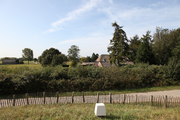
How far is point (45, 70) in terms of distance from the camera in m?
16.2

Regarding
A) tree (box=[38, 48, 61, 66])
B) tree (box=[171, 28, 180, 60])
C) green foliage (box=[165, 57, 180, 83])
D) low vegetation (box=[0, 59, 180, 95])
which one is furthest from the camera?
tree (box=[38, 48, 61, 66])

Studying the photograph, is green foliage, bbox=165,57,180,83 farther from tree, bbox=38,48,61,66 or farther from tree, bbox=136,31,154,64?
tree, bbox=38,48,61,66

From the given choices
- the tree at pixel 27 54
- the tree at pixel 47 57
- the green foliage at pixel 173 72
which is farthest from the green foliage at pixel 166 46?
the tree at pixel 27 54

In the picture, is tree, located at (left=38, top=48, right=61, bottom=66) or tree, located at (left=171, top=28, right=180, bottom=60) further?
tree, located at (left=38, top=48, right=61, bottom=66)

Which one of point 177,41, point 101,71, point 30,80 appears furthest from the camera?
point 177,41

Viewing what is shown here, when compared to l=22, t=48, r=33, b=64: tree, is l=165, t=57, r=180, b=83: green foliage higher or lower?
lower

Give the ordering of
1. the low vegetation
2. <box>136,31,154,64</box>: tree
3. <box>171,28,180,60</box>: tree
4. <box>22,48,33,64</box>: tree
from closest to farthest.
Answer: the low vegetation < <box>171,28,180,60</box>: tree < <box>136,31,154,64</box>: tree < <box>22,48,33,64</box>: tree

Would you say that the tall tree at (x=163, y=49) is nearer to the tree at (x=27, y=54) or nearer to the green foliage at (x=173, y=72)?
the green foliage at (x=173, y=72)

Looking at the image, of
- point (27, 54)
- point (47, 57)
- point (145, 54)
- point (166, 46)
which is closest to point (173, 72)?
point (145, 54)

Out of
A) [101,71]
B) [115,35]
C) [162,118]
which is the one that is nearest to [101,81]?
[101,71]

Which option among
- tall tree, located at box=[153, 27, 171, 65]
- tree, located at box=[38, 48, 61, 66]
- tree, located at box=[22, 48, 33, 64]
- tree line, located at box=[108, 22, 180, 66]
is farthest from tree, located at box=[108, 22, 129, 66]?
tree, located at box=[22, 48, 33, 64]

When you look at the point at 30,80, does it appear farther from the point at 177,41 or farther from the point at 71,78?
the point at 177,41

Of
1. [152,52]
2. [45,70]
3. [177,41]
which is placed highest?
[177,41]

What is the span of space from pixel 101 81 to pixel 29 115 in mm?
10886
